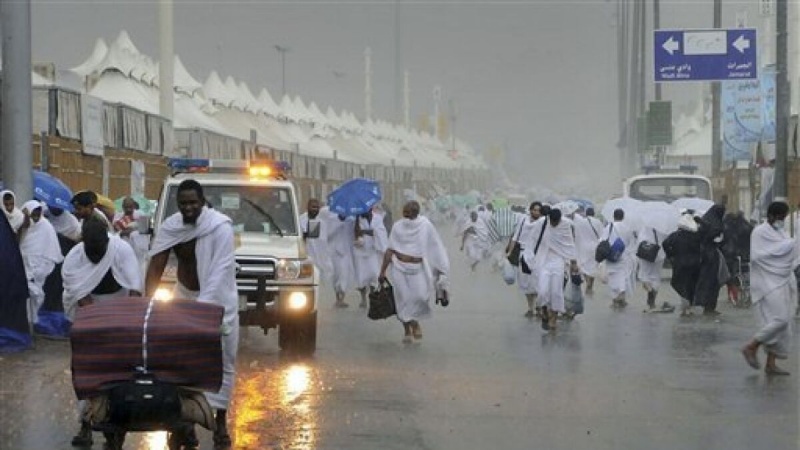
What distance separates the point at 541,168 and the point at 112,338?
189605 mm

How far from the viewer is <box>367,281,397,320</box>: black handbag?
15.3 meters

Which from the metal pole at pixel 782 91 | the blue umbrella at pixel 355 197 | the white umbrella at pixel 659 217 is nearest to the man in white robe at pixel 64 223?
the blue umbrella at pixel 355 197

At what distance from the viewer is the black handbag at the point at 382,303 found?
15266mm

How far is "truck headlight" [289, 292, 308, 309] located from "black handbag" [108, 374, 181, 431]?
251 inches

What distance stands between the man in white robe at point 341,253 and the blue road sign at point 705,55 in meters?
10.4

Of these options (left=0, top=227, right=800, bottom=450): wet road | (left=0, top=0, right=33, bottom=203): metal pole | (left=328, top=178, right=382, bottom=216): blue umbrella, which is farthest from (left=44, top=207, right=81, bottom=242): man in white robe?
(left=328, top=178, right=382, bottom=216): blue umbrella

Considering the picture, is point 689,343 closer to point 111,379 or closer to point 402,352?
point 402,352

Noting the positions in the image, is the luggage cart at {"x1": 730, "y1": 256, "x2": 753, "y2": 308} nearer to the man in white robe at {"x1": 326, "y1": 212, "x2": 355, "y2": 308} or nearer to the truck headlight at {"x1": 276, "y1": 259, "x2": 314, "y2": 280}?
the man in white robe at {"x1": 326, "y1": 212, "x2": 355, "y2": 308}

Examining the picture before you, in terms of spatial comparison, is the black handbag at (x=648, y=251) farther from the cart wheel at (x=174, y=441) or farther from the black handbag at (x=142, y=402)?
the black handbag at (x=142, y=402)

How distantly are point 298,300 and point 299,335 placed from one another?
45 centimetres

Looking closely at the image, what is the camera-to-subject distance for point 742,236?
802 inches

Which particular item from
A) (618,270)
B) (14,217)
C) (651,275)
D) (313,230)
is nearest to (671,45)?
(651,275)

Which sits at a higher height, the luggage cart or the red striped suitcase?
the red striped suitcase

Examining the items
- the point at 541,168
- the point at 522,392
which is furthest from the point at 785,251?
the point at 541,168
